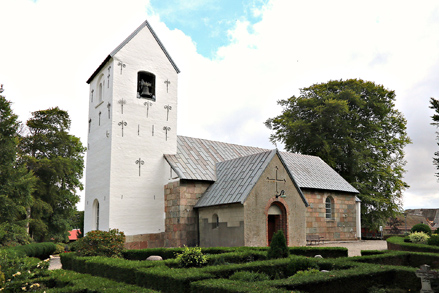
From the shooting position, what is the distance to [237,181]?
51.0ft

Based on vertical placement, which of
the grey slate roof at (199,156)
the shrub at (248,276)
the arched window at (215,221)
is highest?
the grey slate roof at (199,156)

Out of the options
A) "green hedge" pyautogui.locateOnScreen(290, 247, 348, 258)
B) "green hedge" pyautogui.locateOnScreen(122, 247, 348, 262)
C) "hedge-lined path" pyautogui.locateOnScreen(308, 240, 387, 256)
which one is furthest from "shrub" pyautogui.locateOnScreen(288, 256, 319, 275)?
"hedge-lined path" pyautogui.locateOnScreen(308, 240, 387, 256)

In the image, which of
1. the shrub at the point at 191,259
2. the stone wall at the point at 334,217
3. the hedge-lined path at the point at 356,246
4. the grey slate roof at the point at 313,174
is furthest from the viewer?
the grey slate roof at the point at 313,174

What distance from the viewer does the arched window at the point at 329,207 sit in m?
21.2

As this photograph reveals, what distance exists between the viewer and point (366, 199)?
89.3 feet

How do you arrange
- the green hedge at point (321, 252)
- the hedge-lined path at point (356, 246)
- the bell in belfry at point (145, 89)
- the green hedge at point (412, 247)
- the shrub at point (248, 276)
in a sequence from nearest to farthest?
the shrub at point (248, 276), the green hedge at point (321, 252), the green hedge at point (412, 247), the hedge-lined path at point (356, 246), the bell in belfry at point (145, 89)

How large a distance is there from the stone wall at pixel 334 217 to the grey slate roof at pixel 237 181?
14.0ft

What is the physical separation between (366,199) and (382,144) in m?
5.20

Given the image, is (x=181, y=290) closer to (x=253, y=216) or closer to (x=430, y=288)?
(x=430, y=288)

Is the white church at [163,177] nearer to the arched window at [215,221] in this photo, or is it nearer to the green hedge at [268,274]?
the arched window at [215,221]

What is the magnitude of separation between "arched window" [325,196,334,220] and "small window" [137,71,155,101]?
11.6 meters

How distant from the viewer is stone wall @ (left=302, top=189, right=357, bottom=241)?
20.0m

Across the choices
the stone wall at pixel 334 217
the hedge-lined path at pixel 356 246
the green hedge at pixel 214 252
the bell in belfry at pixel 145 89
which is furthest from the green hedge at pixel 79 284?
the stone wall at pixel 334 217

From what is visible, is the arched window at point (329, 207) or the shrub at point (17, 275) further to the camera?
the arched window at point (329, 207)
